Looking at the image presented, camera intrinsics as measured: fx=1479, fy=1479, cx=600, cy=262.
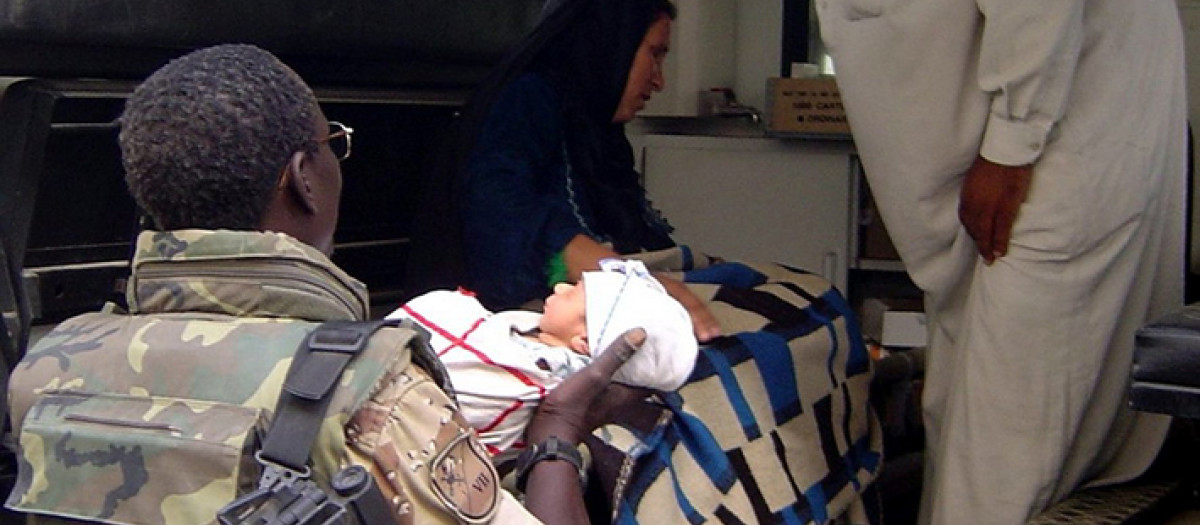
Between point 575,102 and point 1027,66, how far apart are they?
3.69ft

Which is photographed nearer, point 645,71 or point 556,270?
point 556,270

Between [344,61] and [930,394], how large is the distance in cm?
145

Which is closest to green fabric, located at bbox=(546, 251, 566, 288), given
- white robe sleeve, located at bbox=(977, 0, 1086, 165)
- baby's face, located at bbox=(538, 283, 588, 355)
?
baby's face, located at bbox=(538, 283, 588, 355)

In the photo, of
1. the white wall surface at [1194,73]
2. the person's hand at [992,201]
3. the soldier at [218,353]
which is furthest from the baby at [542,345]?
the white wall surface at [1194,73]

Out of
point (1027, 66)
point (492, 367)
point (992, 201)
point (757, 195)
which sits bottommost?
point (757, 195)

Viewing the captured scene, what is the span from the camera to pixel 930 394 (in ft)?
10.1

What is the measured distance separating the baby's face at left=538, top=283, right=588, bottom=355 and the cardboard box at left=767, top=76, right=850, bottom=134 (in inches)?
78.9

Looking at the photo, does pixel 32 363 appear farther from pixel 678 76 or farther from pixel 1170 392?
pixel 678 76

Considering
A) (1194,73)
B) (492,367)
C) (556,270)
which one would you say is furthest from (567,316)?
(1194,73)

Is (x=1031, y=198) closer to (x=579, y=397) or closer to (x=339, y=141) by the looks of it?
(x=579, y=397)

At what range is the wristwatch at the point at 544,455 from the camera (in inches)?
81.0

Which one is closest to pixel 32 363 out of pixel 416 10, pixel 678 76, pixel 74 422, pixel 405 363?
pixel 74 422

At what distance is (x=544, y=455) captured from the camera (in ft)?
6.75

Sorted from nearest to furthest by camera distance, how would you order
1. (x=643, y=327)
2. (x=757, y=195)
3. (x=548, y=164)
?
(x=643, y=327) → (x=548, y=164) → (x=757, y=195)
